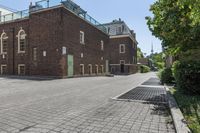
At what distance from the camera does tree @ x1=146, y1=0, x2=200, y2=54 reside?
805 centimetres

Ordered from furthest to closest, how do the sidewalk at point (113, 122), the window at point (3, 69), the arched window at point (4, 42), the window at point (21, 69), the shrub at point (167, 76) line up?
the arched window at point (4, 42) < the window at point (3, 69) < the window at point (21, 69) < the shrub at point (167, 76) < the sidewalk at point (113, 122)

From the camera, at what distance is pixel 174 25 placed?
832cm

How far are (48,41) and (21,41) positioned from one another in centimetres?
476

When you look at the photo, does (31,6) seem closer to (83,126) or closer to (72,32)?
(72,32)

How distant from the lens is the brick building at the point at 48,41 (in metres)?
19.5

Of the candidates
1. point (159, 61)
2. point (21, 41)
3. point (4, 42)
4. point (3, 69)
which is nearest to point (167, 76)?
point (21, 41)

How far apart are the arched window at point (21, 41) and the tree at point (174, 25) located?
56.6 feet

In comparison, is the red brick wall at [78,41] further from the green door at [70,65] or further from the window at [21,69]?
the window at [21,69]

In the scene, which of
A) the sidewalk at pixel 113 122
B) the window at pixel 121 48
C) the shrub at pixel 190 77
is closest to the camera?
the sidewalk at pixel 113 122

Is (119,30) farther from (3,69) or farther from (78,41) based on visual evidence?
(3,69)

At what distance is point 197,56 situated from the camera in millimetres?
10711

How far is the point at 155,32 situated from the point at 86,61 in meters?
16.0

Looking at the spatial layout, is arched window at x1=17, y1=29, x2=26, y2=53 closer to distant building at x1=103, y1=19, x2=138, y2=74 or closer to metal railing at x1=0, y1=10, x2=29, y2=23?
metal railing at x1=0, y1=10, x2=29, y2=23

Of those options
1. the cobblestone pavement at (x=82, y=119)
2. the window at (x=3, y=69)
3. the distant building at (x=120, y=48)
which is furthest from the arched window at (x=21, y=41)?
the distant building at (x=120, y=48)
